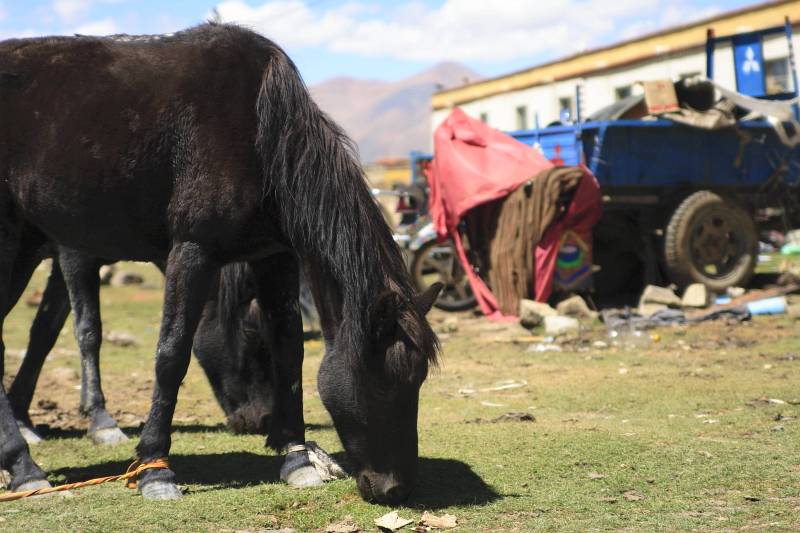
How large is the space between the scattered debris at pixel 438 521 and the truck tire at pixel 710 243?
8401 millimetres

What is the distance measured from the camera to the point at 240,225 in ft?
15.3

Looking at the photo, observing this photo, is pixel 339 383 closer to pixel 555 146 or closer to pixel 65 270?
pixel 65 270

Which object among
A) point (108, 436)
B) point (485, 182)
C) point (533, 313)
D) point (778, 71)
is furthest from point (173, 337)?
point (778, 71)

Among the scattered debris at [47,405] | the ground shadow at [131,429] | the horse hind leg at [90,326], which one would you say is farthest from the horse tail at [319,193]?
the scattered debris at [47,405]

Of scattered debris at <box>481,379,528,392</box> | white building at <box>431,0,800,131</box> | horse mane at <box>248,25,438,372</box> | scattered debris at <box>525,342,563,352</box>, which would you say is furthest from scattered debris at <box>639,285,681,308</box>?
horse mane at <box>248,25,438,372</box>

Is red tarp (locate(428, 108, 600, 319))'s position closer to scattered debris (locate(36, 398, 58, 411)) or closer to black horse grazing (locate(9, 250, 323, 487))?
scattered debris (locate(36, 398, 58, 411))

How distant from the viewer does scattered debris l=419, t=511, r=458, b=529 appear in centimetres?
407

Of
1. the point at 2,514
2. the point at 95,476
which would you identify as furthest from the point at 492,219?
the point at 2,514

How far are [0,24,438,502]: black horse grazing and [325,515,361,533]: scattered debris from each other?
0.76 feet

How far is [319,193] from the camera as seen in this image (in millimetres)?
4566

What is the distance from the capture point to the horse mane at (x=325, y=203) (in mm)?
4430

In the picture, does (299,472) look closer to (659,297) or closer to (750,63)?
(659,297)

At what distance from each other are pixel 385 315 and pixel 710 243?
885cm

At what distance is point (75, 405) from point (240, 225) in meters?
3.92
